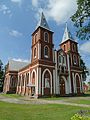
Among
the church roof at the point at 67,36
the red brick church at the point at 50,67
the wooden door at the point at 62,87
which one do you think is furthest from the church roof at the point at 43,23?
the wooden door at the point at 62,87

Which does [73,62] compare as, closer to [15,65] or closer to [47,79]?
[47,79]

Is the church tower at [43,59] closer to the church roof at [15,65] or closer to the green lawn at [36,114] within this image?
the church roof at [15,65]

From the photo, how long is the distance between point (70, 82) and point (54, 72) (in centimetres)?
549

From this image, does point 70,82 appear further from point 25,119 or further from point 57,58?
point 25,119

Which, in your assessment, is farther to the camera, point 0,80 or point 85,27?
point 0,80

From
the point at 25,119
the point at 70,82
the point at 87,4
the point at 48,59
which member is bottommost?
the point at 25,119

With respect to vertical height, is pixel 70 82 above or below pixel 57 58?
below

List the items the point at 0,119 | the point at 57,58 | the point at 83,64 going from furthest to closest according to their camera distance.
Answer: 1. the point at 83,64
2. the point at 57,58
3. the point at 0,119

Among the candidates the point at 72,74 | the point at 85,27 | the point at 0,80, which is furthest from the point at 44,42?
the point at 0,80

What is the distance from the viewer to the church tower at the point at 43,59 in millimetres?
29531

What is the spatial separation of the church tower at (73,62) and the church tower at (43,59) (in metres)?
5.83

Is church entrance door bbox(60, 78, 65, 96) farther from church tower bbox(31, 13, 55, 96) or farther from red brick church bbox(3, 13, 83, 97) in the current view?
church tower bbox(31, 13, 55, 96)

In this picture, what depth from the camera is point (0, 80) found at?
57.5 metres

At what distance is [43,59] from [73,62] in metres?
10.4
